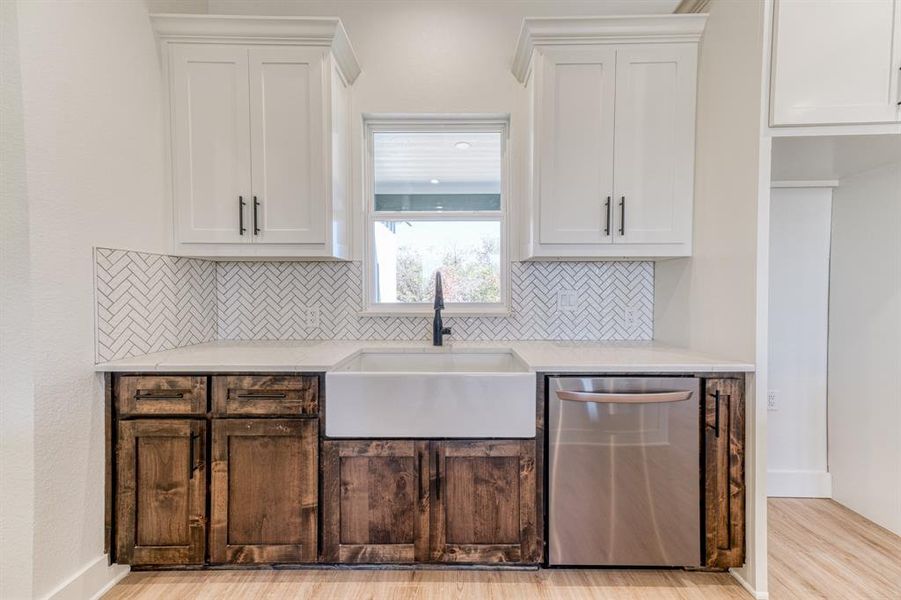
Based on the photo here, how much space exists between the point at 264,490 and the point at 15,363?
951 millimetres

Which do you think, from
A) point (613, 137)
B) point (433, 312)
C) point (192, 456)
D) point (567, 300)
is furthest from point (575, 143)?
point (192, 456)

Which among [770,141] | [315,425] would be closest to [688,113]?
[770,141]

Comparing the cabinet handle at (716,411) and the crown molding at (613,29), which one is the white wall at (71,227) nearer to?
the crown molding at (613,29)

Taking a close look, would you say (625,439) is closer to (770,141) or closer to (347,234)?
(770,141)

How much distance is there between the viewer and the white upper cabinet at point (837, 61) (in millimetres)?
1481

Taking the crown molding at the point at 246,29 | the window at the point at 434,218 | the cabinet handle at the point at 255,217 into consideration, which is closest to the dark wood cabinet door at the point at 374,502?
the window at the point at 434,218

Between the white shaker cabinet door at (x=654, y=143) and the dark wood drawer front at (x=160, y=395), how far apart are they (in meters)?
2.00

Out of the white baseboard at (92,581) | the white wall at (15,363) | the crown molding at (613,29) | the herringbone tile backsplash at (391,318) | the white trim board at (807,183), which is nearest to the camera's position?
the white wall at (15,363)

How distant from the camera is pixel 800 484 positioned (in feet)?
7.42

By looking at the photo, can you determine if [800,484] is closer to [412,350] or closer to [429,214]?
[412,350]

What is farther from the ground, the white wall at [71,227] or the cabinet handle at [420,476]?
A: the white wall at [71,227]

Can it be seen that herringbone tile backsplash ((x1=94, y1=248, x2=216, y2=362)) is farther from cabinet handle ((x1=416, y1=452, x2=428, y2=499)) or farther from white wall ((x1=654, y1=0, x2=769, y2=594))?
white wall ((x1=654, y1=0, x2=769, y2=594))

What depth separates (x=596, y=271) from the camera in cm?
236

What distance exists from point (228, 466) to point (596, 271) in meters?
2.08
